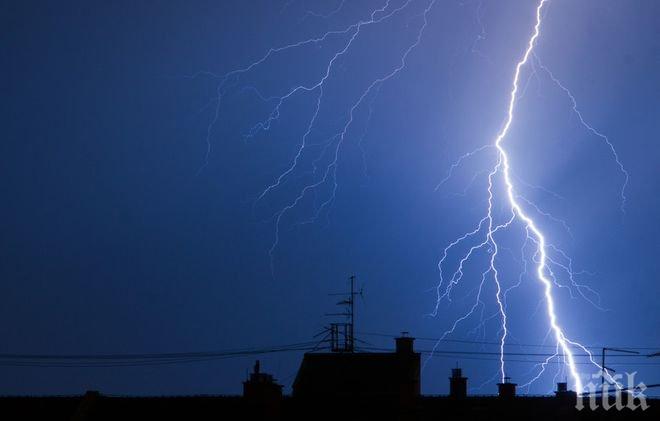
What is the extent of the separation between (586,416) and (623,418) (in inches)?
34.7

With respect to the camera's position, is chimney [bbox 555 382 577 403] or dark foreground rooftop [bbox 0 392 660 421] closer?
dark foreground rooftop [bbox 0 392 660 421]

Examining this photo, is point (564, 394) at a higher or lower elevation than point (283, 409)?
higher

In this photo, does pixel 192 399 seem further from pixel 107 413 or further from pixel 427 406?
pixel 427 406

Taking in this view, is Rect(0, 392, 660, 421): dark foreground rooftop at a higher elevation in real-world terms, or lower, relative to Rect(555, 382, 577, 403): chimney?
lower

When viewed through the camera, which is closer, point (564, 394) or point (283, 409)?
point (283, 409)

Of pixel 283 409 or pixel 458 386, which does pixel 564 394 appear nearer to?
pixel 458 386

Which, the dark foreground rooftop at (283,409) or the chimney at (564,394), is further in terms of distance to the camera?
the chimney at (564,394)

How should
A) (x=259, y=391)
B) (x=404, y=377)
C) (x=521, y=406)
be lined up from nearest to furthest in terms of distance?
(x=259, y=391) < (x=521, y=406) < (x=404, y=377)

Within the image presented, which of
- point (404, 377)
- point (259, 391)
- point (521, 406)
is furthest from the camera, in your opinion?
point (404, 377)

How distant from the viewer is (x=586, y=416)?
2736 cm

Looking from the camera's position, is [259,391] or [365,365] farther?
[365,365]

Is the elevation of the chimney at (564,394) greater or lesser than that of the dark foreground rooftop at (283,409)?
greater

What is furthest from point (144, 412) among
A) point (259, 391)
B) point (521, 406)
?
point (521, 406)

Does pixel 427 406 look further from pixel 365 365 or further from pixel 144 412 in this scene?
pixel 144 412
